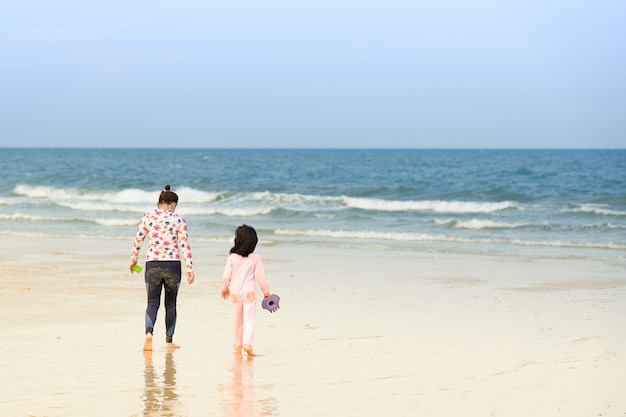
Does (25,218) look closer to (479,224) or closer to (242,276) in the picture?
(479,224)

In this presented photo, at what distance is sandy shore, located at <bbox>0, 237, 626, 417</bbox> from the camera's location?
617cm

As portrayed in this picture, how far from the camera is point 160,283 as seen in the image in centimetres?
800

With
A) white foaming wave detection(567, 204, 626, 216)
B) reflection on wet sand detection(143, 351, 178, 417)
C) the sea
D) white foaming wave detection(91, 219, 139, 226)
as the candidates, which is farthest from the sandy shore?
white foaming wave detection(567, 204, 626, 216)

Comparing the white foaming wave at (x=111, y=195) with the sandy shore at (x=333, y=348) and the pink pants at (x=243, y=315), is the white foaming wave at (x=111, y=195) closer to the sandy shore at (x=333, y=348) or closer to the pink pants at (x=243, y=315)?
the sandy shore at (x=333, y=348)

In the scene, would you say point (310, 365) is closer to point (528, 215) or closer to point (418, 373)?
point (418, 373)

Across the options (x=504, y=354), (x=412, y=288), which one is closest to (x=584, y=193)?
(x=412, y=288)

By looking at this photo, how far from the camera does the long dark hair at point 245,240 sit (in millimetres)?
7936

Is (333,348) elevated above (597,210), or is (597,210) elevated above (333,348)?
(597,210)

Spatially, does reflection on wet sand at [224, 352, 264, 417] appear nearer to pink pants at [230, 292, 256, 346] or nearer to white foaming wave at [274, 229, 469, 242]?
pink pants at [230, 292, 256, 346]

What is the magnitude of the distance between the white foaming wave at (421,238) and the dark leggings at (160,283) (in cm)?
1404

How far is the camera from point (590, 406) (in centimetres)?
613

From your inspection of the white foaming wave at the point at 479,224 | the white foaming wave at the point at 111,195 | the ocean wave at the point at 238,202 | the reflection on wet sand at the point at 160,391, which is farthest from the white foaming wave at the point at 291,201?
the reflection on wet sand at the point at 160,391

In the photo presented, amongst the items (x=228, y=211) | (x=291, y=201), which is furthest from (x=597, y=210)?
(x=228, y=211)

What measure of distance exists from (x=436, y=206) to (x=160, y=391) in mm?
27681
